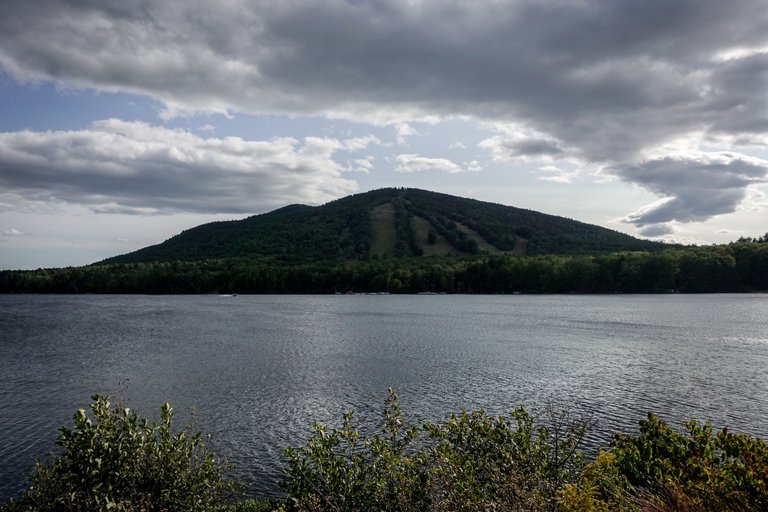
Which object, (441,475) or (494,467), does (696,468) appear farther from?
(441,475)

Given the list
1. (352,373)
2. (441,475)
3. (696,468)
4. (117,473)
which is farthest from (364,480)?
(352,373)

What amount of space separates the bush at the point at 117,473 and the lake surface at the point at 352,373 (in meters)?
8.25

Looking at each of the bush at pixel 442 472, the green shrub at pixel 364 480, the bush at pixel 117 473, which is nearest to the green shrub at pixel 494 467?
the bush at pixel 442 472

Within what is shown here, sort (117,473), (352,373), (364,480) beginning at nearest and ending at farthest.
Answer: (117,473)
(364,480)
(352,373)

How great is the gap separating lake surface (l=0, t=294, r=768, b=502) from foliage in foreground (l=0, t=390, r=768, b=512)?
8682 mm

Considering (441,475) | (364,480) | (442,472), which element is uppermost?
(442,472)

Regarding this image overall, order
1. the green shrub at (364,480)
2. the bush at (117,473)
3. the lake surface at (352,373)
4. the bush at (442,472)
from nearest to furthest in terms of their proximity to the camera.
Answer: the bush at (117,473)
the bush at (442,472)
the green shrub at (364,480)
the lake surface at (352,373)

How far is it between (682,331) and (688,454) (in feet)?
243

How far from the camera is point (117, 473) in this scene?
41.9ft

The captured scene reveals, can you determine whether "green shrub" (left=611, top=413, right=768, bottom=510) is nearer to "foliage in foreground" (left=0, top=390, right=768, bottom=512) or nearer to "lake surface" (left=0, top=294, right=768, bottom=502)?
"foliage in foreground" (left=0, top=390, right=768, bottom=512)

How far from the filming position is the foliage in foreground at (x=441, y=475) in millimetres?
11656

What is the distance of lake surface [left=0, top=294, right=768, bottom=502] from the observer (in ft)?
107

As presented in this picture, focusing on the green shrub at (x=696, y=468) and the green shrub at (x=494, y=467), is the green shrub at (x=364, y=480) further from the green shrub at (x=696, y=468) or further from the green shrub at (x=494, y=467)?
the green shrub at (x=696, y=468)

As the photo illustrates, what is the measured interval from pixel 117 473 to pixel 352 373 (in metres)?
37.6
